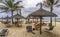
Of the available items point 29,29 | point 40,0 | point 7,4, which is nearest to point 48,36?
point 29,29

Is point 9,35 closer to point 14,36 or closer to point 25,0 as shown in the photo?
point 14,36

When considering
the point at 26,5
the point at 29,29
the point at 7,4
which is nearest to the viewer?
the point at 29,29

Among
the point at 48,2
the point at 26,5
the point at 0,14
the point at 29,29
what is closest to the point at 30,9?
the point at 26,5

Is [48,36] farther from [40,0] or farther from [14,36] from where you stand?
[40,0]

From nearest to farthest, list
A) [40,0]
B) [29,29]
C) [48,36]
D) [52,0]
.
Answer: [48,36] → [29,29] → [52,0] → [40,0]

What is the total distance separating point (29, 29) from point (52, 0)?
6.84m

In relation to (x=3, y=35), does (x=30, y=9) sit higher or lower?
higher

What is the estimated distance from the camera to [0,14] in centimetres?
2761

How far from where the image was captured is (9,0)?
2209 centimetres

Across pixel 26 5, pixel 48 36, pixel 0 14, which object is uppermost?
pixel 26 5

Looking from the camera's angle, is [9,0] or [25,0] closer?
[9,0]

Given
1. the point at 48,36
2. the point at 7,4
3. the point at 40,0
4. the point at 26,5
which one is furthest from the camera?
the point at 26,5

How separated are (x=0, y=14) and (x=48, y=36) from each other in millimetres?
16189

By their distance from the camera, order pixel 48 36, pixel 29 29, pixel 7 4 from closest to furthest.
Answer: pixel 48 36 < pixel 29 29 < pixel 7 4
